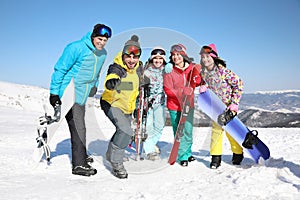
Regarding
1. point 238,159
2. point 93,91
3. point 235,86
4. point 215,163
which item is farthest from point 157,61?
point 238,159

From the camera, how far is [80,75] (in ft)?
11.7

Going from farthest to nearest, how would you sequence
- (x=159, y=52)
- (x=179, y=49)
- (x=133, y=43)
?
(x=159, y=52), (x=179, y=49), (x=133, y=43)

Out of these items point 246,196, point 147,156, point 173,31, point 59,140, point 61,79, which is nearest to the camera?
point 246,196

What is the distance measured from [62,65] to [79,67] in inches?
8.0

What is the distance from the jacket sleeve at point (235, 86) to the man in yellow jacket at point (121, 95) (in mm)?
1262

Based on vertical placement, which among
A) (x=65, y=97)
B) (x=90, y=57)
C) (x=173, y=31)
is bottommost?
(x=65, y=97)

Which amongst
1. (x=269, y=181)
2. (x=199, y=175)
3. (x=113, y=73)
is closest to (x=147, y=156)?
(x=199, y=175)

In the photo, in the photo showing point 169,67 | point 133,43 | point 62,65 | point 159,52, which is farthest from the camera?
point 159,52

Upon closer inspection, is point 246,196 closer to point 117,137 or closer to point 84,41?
point 117,137

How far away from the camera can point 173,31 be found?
3.87 m

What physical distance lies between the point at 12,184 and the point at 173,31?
106 inches

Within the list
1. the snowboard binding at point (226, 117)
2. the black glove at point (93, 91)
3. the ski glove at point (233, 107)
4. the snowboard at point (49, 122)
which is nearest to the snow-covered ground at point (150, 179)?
the snowboard at point (49, 122)

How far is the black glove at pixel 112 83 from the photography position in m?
3.49

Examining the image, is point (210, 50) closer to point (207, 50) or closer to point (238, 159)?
point (207, 50)
